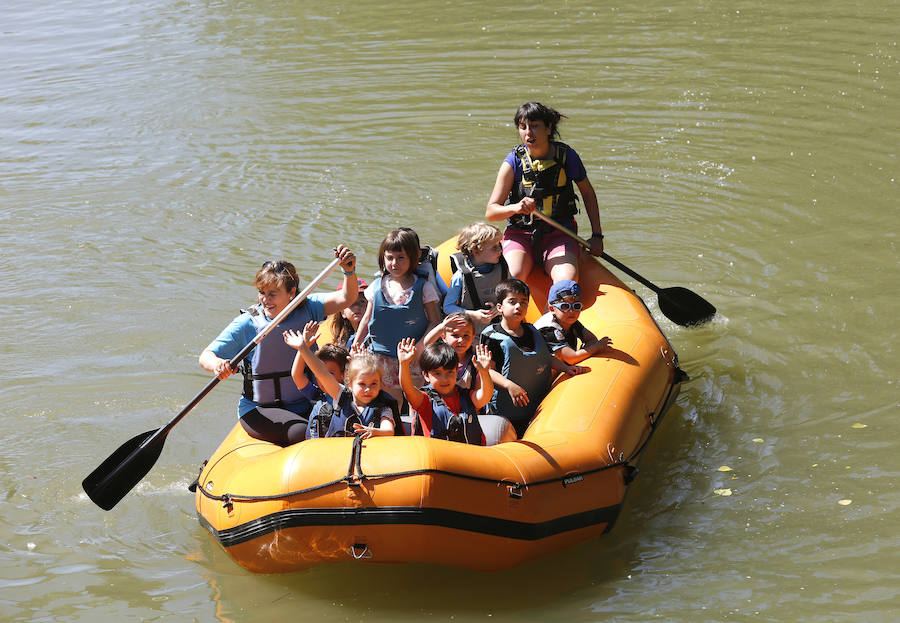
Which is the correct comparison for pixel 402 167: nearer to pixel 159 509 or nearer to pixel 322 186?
pixel 322 186

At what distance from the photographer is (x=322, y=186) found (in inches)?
340

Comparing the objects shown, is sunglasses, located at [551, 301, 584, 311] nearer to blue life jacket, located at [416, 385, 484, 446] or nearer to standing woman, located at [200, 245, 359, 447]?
blue life jacket, located at [416, 385, 484, 446]

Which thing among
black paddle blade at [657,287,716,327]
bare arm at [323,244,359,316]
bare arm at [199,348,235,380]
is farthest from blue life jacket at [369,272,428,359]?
black paddle blade at [657,287,716,327]

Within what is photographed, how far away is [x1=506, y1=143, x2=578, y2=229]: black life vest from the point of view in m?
5.66

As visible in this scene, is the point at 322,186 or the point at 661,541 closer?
the point at 661,541

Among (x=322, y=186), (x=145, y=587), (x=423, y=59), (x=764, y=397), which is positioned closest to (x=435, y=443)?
(x=145, y=587)

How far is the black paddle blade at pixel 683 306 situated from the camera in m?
6.22

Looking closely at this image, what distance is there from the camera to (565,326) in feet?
16.6

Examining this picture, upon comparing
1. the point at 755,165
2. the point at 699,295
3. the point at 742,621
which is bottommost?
the point at 742,621

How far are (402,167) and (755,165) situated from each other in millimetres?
2976

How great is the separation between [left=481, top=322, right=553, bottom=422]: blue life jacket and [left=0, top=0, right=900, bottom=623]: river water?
0.67 metres

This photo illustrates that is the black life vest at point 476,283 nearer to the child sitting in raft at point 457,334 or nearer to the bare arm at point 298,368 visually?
the child sitting in raft at point 457,334

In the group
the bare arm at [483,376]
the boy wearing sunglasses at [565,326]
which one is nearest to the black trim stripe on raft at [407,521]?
the bare arm at [483,376]

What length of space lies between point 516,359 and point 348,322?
996mm
